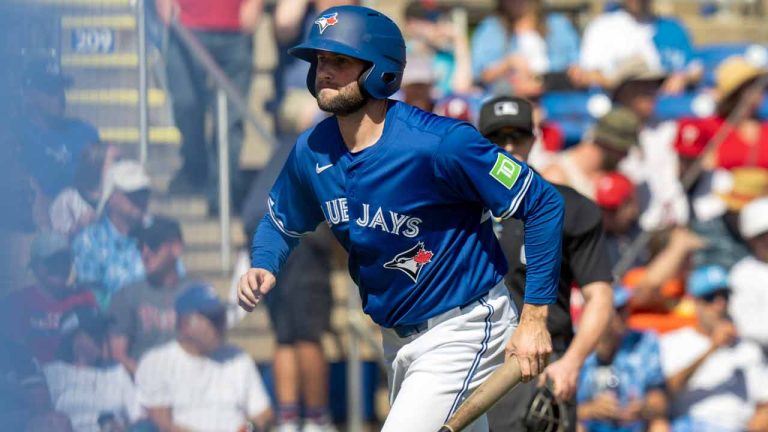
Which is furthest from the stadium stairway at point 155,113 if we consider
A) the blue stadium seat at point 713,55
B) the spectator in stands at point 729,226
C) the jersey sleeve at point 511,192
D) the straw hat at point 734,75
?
the blue stadium seat at point 713,55

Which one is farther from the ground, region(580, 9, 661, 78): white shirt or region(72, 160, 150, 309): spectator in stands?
region(580, 9, 661, 78): white shirt

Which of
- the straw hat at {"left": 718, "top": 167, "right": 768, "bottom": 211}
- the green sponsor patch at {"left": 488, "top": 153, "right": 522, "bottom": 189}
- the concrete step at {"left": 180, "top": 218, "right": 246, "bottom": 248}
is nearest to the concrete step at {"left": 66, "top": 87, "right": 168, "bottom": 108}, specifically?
the concrete step at {"left": 180, "top": 218, "right": 246, "bottom": 248}

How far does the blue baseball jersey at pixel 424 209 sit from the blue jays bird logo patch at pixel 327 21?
0.37 metres

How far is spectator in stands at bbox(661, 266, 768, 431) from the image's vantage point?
27.3ft

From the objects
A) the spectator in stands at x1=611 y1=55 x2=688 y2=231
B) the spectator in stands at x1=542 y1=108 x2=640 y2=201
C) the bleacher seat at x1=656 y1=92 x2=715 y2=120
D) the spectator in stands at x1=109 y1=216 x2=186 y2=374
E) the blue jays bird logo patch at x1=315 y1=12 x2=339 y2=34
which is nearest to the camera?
the blue jays bird logo patch at x1=315 y1=12 x2=339 y2=34

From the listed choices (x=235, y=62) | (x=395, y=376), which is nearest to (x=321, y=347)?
(x=235, y=62)

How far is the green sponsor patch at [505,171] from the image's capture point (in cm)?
447

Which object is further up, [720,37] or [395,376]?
[720,37]

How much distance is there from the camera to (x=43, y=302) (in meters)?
4.91

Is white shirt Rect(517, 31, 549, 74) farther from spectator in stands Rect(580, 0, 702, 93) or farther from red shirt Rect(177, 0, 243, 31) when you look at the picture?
red shirt Rect(177, 0, 243, 31)

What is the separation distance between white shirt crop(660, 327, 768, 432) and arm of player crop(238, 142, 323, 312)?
393 centimetres

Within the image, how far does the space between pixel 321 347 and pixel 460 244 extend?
3.39m

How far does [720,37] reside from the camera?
1211 centimetres

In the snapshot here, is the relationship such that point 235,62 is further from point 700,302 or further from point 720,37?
point 720,37
